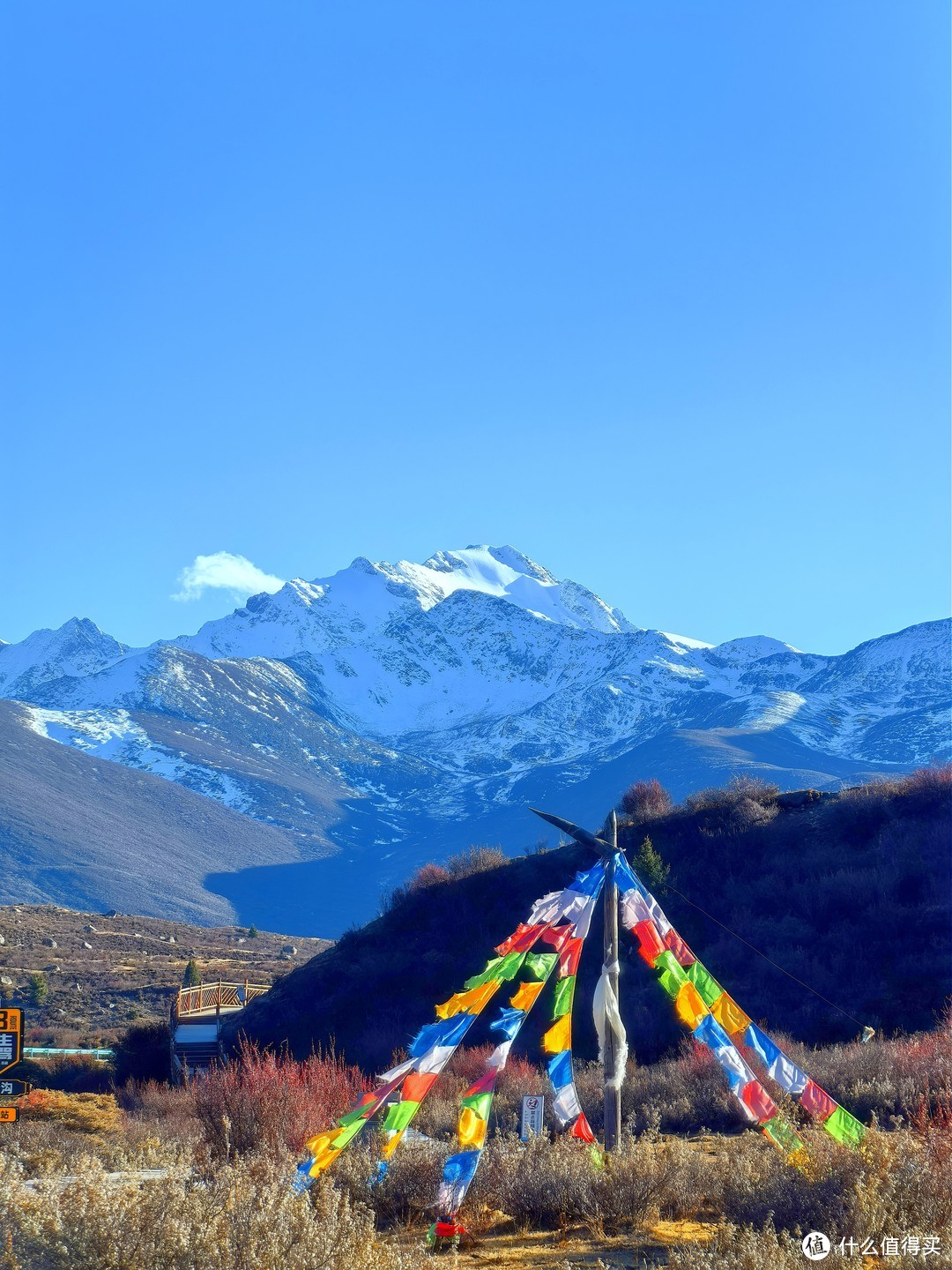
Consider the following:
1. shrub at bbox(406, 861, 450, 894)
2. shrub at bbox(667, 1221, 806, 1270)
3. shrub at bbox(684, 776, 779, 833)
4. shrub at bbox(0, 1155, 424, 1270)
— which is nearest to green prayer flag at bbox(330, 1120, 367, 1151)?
shrub at bbox(0, 1155, 424, 1270)

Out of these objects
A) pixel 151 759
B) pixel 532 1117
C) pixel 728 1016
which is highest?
pixel 151 759

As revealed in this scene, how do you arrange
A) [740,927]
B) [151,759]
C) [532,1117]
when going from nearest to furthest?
[532,1117], [740,927], [151,759]

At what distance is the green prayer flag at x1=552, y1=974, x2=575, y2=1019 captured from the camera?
954 cm

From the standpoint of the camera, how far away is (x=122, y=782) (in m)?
164

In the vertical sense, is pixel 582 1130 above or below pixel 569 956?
below

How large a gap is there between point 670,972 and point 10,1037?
214 inches

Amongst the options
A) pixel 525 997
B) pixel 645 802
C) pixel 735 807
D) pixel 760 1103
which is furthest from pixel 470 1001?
pixel 645 802

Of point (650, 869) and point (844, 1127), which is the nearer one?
point (844, 1127)

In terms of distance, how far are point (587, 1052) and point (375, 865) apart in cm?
14486

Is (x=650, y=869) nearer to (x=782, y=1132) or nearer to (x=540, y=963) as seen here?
(x=540, y=963)

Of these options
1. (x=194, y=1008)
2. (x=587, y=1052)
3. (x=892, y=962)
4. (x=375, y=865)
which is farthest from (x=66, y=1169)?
(x=375, y=865)

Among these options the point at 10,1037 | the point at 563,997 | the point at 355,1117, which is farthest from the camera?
the point at 563,997

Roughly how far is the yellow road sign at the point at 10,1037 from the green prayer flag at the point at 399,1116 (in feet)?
10.9

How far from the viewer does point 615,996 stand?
9.94 meters
